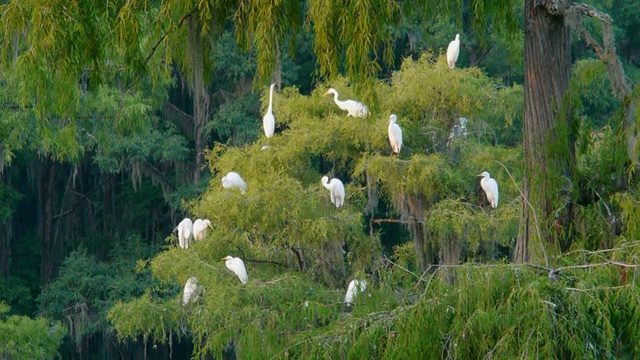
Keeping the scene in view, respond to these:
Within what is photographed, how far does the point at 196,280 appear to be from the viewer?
1111 cm

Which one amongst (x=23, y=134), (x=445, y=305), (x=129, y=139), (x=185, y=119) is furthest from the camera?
(x=185, y=119)

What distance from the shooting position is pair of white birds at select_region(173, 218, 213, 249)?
38.7 ft

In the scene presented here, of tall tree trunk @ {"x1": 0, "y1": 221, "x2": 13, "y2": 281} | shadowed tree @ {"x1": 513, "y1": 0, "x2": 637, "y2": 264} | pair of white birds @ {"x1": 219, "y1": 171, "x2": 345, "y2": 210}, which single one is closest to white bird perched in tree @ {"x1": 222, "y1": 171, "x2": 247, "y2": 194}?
pair of white birds @ {"x1": 219, "y1": 171, "x2": 345, "y2": 210}

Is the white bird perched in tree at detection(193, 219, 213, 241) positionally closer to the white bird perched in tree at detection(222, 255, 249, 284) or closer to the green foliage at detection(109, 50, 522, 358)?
the green foliage at detection(109, 50, 522, 358)

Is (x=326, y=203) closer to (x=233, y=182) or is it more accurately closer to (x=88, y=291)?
(x=233, y=182)

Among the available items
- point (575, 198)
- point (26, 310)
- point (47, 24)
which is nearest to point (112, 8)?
point (47, 24)

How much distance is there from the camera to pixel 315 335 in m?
3.90

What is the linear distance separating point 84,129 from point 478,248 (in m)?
4.53

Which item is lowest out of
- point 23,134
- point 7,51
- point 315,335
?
point 315,335

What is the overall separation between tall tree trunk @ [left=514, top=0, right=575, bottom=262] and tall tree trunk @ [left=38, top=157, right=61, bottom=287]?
15814 mm

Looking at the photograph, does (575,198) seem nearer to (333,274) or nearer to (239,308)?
(239,308)

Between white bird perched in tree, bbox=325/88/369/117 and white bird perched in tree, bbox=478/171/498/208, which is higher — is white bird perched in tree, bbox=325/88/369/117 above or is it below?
above

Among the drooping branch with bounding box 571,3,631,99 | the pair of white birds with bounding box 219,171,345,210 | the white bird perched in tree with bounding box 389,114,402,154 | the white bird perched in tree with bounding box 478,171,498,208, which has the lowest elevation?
the drooping branch with bounding box 571,3,631,99

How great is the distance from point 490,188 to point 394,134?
38.0 inches
